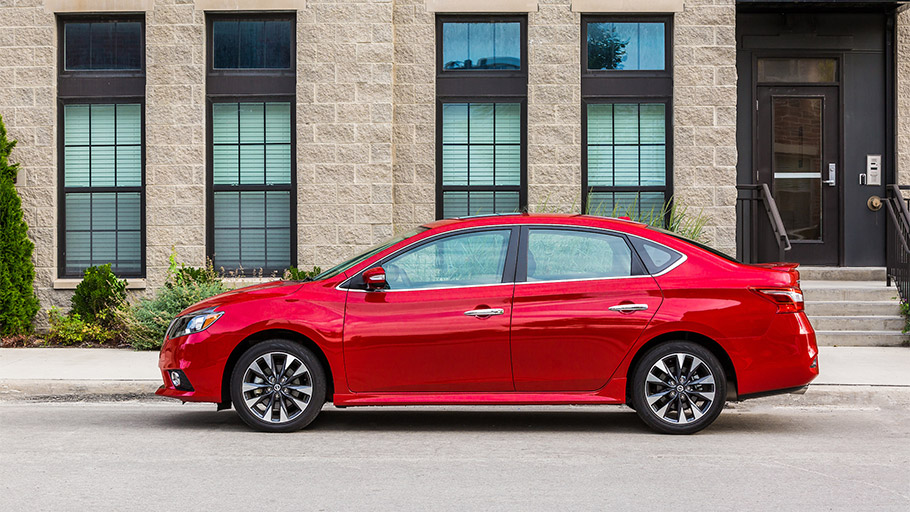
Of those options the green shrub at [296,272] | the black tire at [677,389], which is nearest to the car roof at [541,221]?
the black tire at [677,389]

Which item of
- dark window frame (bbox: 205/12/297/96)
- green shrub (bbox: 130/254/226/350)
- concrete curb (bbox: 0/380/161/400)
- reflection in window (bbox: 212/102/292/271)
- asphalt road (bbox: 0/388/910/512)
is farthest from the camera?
reflection in window (bbox: 212/102/292/271)

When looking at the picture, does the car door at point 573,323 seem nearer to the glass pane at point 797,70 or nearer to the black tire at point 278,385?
A: the black tire at point 278,385

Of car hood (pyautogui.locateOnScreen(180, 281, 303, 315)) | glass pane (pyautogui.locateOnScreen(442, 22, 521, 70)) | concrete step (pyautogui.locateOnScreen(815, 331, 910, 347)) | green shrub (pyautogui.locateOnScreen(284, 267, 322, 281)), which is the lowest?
concrete step (pyautogui.locateOnScreen(815, 331, 910, 347))

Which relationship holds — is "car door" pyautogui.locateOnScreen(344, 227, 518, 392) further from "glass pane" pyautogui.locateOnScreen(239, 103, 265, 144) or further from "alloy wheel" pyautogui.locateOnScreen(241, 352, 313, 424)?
"glass pane" pyautogui.locateOnScreen(239, 103, 265, 144)

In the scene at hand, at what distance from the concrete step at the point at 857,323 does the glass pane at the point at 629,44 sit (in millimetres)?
3899

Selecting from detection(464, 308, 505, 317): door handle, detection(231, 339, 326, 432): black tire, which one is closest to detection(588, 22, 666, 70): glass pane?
detection(464, 308, 505, 317): door handle

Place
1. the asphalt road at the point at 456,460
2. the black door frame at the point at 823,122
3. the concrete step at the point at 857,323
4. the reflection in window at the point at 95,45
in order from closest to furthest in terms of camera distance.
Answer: the asphalt road at the point at 456,460, the concrete step at the point at 857,323, the reflection in window at the point at 95,45, the black door frame at the point at 823,122

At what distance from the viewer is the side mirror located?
7520mm

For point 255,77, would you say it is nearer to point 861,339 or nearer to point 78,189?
point 78,189

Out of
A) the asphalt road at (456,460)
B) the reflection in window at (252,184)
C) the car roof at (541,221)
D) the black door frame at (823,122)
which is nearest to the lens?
the asphalt road at (456,460)

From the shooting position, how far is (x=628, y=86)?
1352cm

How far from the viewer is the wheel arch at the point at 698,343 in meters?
7.61

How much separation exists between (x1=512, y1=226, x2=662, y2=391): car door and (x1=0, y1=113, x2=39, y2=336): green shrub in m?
7.99

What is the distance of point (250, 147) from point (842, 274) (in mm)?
8081
